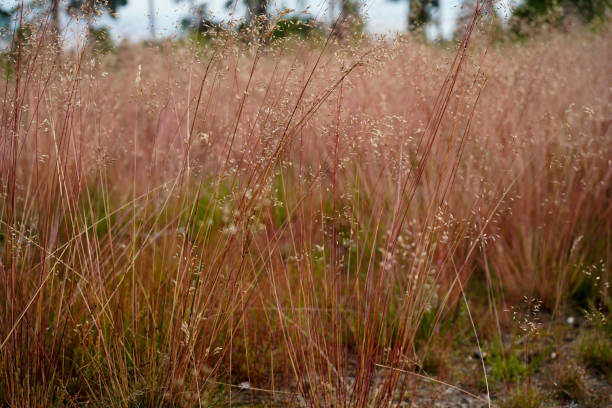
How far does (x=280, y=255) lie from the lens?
1560mm

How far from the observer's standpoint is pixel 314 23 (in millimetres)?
1511

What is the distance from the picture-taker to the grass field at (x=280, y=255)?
1507 mm

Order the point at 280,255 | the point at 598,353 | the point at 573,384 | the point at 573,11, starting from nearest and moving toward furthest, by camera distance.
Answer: the point at 280,255
the point at 573,384
the point at 598,353
the point at 573,11

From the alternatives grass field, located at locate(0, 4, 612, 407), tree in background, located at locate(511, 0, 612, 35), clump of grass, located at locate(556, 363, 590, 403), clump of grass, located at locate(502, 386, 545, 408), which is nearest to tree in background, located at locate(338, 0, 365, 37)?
grass field, located at locate(0, 4, 612, 407)

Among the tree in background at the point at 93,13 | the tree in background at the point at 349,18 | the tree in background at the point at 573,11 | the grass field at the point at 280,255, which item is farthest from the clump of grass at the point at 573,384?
the tree in background at the point at 573,11

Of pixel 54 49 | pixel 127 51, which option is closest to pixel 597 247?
pixel 54 49

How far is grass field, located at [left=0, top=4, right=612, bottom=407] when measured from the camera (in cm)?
151

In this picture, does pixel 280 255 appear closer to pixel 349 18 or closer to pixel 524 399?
pixel 349 18

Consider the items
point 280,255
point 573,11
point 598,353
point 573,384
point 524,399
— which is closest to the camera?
point 280,255

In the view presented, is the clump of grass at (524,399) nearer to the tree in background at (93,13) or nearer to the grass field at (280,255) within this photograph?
the grass field at (280,255)

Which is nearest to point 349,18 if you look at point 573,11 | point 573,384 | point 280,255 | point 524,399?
point 280,255

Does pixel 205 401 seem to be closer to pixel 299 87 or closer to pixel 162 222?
pixel 299 87

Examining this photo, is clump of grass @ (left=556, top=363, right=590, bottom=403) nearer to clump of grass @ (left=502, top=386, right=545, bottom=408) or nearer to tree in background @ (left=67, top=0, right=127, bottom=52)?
clump of grass @ (left=502, top=386, right=545, bottom=408)

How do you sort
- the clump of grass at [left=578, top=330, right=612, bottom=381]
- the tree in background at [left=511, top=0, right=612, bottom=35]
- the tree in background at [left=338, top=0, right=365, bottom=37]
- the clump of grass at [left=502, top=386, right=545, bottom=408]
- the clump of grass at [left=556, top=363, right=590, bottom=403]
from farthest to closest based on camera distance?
the tree in background at [left=511, top=0, right=612, bottom=35] → the clump of grass at [left=578, top=330, right=612, bottom=381] → the clump of grass at [left=556, top=363, right=590, bottom=403] → the clump of grass at [left=502, top=386, right=545, bottom=408] → the tree in background at [left=338, top=0, right=365, bottom=37]
